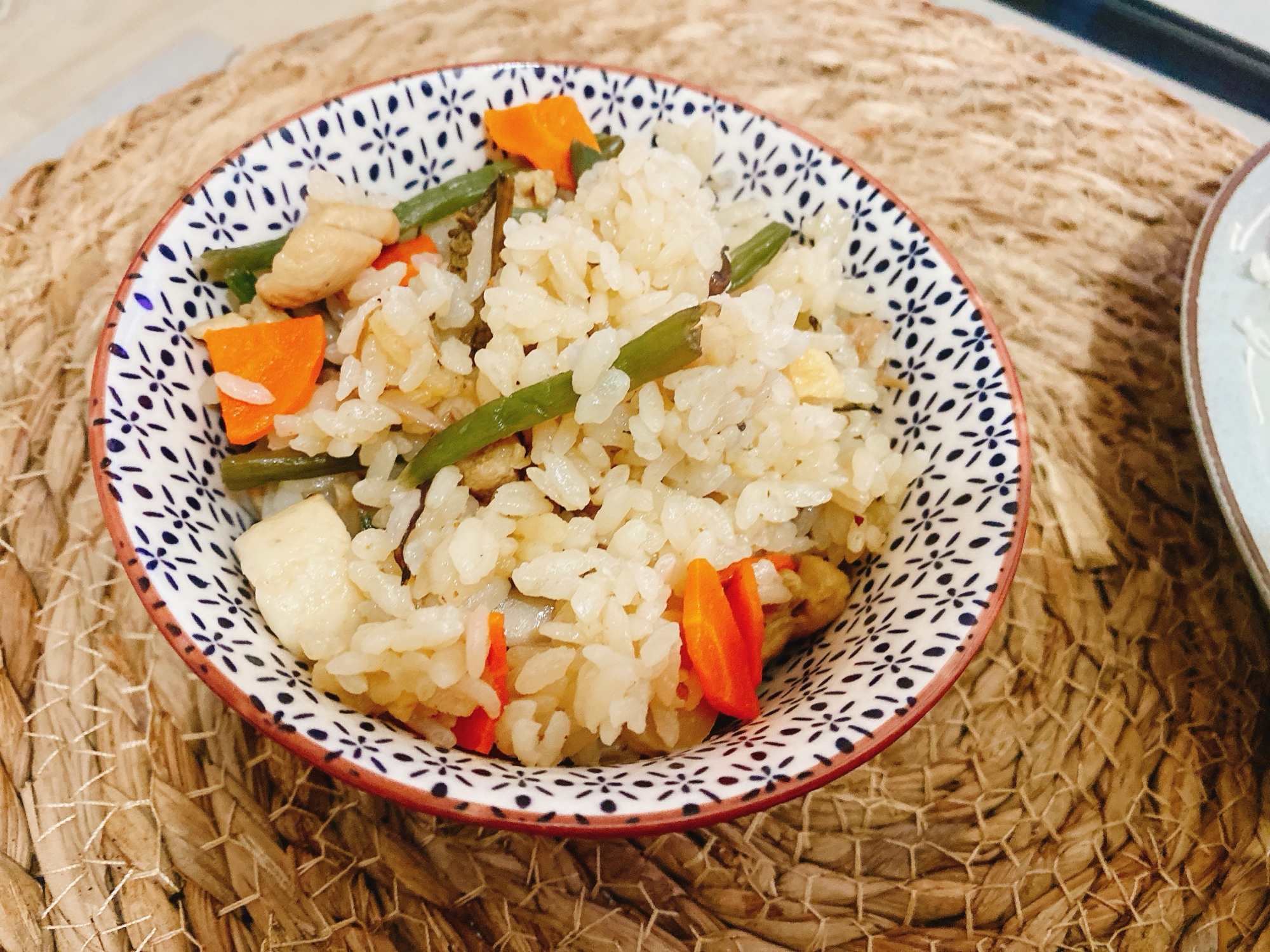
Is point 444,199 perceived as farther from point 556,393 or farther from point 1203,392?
point 1203,392

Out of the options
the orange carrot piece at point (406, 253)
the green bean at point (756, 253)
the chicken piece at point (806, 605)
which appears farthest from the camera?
the green bean at point (756, 253)

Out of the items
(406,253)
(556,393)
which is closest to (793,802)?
(556,393)

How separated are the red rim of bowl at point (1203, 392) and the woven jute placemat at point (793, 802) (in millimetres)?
320

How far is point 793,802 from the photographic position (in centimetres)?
194

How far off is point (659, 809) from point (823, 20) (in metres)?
3.11

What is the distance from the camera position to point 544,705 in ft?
5.13

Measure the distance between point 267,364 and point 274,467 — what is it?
0.24 m

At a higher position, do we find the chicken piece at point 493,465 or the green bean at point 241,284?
the green bean at point 241,284

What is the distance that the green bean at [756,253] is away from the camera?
6.87ft

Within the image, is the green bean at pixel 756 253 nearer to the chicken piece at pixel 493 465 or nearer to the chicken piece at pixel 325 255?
the chicken piece at pixel 493 465

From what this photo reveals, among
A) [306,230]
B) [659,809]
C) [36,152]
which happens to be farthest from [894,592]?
[36,152]

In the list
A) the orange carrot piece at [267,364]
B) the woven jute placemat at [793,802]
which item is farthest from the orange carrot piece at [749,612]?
the orange carrot piece at [267,364]

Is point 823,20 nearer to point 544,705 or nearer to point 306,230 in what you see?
point 306,230

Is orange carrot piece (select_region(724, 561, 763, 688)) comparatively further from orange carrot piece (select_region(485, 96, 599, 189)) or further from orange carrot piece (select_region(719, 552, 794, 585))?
orange carrot piece (select_region(485, 96, 599, 189))
